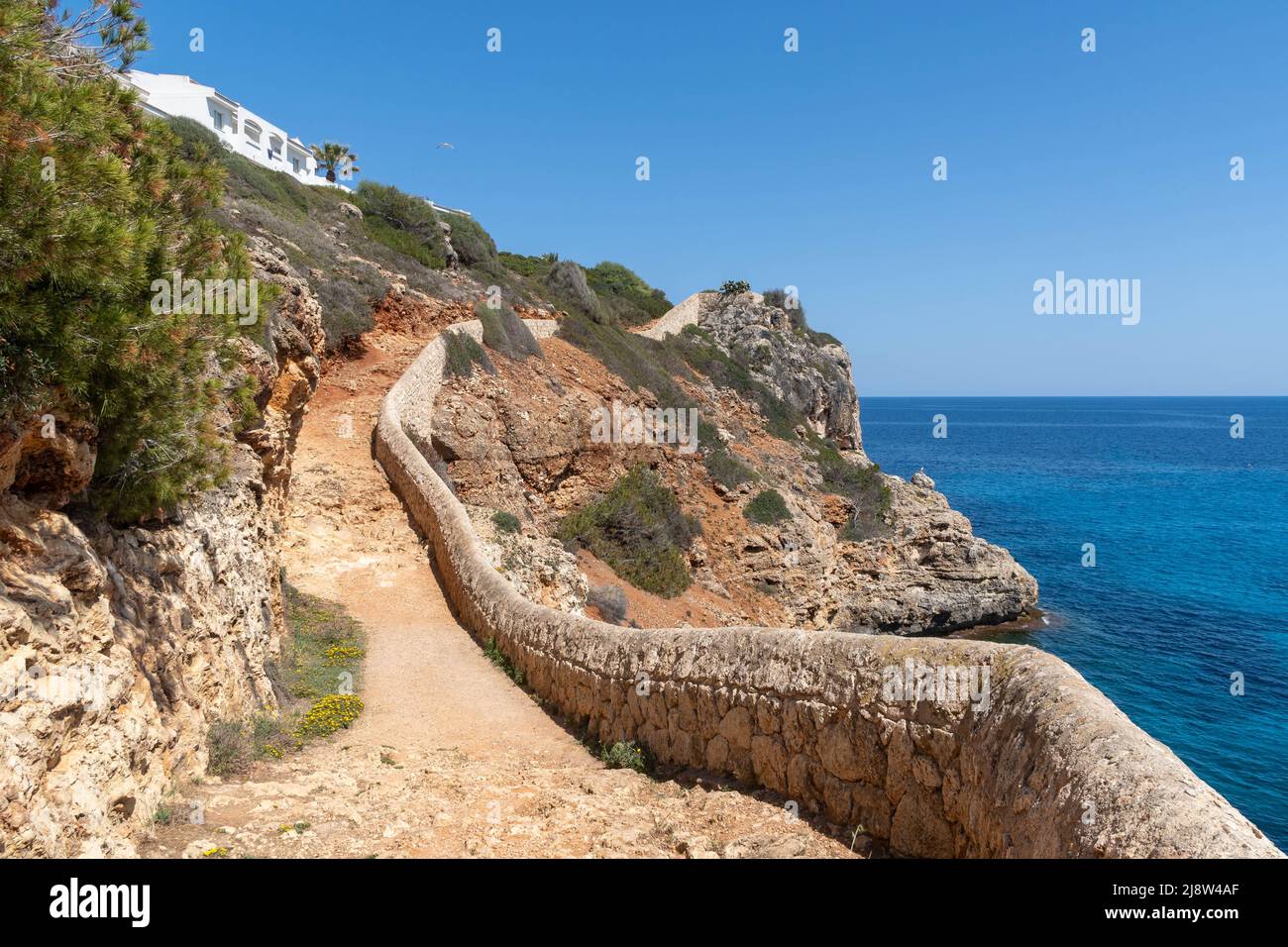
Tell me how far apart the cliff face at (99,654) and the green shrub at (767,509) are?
22.9 meters

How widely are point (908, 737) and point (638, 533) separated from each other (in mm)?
20595

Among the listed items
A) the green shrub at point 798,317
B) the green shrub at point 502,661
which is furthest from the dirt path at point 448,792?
the green shrub at point 798,317

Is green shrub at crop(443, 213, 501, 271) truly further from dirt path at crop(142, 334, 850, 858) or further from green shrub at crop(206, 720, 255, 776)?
green shrub at crop(206, 720, 255, 776)

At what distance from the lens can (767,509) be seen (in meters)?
30.7

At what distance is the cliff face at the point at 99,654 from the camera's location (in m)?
4.28

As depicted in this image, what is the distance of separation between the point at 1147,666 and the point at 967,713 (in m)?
25.8

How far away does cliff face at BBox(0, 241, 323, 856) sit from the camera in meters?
4.28

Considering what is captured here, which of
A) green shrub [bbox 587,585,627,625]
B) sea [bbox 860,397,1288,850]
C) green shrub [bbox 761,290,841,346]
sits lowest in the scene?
sea [bbox 860,397,1288,850]

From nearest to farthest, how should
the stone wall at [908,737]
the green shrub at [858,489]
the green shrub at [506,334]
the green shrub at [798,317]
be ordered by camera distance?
the stone wall at [908,737] < the green shrub at [506,334] < the green shrub at [858,489] < the green shrub at [798,317]

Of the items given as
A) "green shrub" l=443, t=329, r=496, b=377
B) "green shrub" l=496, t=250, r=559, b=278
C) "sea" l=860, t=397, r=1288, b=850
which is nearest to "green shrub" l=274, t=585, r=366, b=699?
"green shrub" l=443, t=329, r=496, b=377

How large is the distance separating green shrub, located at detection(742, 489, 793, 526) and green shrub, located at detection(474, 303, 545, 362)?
10.2 meters

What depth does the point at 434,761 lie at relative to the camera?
8086mm

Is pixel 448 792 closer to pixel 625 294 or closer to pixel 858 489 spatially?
pixel 858 489

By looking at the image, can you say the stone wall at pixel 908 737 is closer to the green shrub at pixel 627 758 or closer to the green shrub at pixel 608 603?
the green shrub at pixel 627 758
